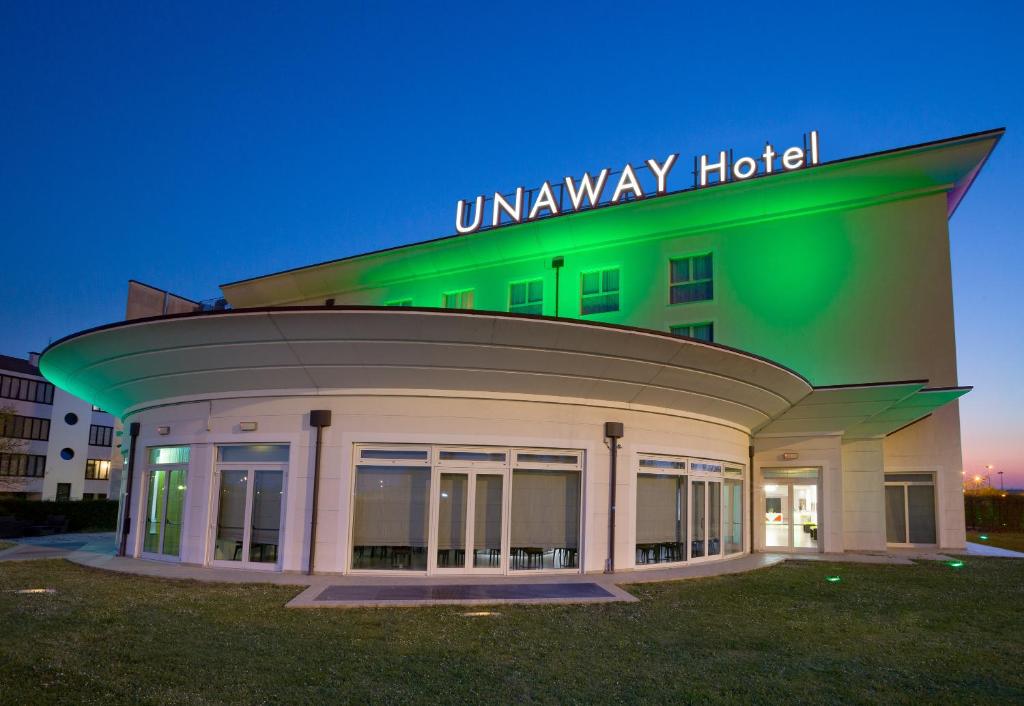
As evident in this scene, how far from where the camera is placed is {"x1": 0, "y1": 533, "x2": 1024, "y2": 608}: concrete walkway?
10.8 meters

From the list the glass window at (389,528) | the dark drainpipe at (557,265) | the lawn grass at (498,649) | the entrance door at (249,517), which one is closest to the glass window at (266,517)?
the entrance door at (249,517)

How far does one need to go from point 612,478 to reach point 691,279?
42.5 ft

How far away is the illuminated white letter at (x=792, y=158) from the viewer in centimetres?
2434

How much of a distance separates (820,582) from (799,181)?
13606mm

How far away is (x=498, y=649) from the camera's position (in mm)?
7977

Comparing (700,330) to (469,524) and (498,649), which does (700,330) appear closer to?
(469,524)

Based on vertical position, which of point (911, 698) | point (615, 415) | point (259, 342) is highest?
point (259, 342)

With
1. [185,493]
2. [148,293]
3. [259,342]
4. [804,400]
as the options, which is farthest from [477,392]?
[148,293]

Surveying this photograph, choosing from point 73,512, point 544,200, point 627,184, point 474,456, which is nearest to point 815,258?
point 627,184

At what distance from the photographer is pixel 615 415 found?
14.8 m

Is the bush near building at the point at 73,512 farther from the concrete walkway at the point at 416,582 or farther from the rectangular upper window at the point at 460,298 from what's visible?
the rectangular upper window at the point at 460,298

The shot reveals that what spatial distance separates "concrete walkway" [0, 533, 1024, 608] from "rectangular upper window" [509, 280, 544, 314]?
13090mm

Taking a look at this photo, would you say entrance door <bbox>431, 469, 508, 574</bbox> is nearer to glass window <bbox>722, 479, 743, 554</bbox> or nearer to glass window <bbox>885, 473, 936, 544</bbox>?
glass window <bbox>722, 479, 743, 554</bbox>

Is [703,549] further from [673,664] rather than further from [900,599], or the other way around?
[673,664]
